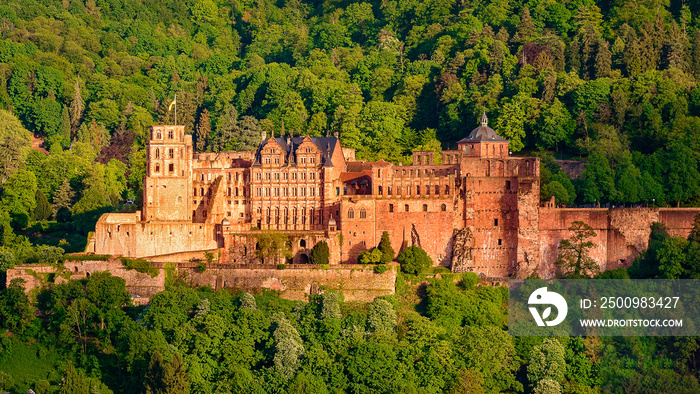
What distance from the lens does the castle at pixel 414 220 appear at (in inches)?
3231

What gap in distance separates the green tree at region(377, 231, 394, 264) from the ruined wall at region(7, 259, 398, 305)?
94 centimetres

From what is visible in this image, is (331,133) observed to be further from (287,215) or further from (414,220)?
(414,220)

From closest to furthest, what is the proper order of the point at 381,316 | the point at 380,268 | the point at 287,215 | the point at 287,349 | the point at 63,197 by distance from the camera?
the point at 287,349, the point at 381,316, the point at 380,268, the point at 287,215, the point at 63,197

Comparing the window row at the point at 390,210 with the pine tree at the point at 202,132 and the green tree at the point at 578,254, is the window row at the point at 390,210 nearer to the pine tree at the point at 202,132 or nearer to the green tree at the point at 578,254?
the green tree at the point at 578,254

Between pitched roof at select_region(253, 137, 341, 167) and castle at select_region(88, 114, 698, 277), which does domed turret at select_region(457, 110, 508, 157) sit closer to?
castle at select_region(88, 114, 698, 277)

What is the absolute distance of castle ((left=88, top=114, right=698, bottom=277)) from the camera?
82.1 metres

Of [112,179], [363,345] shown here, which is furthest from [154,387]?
[112,179]

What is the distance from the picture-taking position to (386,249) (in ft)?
266

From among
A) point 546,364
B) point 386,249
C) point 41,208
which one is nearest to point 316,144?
point 386,249

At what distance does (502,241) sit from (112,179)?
37.1m

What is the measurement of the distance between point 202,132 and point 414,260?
3947 cm

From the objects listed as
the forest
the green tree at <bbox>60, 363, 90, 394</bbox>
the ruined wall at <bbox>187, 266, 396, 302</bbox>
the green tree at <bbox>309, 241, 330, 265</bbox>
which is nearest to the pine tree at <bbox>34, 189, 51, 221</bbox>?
the forest

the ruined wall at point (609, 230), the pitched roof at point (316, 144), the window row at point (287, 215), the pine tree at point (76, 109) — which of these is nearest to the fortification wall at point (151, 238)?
the window row at point (287, 215)

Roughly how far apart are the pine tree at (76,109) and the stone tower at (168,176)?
1481 inches
